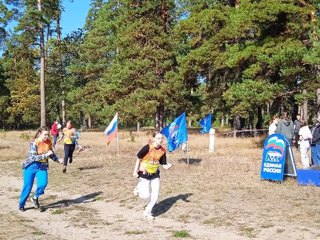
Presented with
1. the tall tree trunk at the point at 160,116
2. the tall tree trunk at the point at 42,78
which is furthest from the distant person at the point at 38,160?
the tall tree trunk at the point at 42,78

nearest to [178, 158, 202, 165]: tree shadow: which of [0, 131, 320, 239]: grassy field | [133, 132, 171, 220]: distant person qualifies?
[0, 131, 320, 239]: grassy field

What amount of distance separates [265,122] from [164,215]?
44.9 metres

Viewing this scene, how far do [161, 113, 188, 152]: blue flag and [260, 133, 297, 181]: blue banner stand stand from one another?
443 cm

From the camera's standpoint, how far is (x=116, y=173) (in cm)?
1573

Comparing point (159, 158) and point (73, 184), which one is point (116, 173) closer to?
point (73, 184)

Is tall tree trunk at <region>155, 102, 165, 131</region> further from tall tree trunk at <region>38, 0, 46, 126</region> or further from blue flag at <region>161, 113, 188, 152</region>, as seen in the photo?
blue flag at <region>161, 113, 188, 152</region>

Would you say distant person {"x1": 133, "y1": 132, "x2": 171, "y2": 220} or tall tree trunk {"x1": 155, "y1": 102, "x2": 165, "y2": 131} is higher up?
tall tree trunk {"x1": 155, "y1": 102, "x2": 165, "y2": 131}

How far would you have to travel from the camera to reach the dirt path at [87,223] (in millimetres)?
7992

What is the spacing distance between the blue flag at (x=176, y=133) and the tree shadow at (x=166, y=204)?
5.59 metres

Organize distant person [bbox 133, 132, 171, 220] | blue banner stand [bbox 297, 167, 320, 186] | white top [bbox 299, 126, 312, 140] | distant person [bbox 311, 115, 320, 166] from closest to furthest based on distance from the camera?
1. distant person [bbox 133, 132, 171, 220]
2. blue banner stand [bbox 297, 167, 320, 186]
3. distant person [bbox 311, 115, 320, 166]
4. white top [bbox 299, 126, 312, 140]

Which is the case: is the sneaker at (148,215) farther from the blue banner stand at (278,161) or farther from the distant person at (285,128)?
the distant person at (285,128)

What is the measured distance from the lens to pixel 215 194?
37.0 ft

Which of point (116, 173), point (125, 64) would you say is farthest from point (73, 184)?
point (125, 64)

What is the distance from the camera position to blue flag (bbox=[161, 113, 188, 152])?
1697 centimetres
